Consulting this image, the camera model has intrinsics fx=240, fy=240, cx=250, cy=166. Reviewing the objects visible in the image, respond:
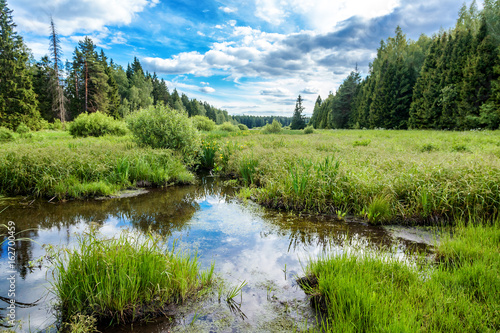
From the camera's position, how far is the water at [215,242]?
2752 millimetres

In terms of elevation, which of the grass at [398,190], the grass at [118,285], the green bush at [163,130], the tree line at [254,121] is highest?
the tree line at [254,121]

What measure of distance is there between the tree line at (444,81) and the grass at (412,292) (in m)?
25.8

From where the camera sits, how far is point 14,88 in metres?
27.0

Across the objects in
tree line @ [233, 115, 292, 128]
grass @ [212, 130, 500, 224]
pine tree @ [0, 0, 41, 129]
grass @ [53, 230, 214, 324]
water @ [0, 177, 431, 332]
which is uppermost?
tree line @ [233, 115, 292, 128]

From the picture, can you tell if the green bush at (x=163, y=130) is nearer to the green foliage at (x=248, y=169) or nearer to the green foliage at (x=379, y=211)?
the green foliage at (x=248, y=169)

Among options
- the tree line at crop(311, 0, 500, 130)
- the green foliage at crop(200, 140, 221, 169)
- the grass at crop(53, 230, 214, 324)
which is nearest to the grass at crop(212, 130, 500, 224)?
the grass at crop(53, 230, 214, 324)

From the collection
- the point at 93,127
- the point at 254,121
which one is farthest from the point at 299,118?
the point at 254,121

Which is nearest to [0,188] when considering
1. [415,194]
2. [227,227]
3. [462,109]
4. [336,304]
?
[227,227]

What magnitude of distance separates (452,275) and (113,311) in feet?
12.9

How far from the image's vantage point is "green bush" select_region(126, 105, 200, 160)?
11.3 m

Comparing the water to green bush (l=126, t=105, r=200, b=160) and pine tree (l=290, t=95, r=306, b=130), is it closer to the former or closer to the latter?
green bush (l=126, t=105, r=200, b=160)

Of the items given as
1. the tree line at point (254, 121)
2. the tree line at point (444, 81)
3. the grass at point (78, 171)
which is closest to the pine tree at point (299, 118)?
the tree line at point (444, 81)

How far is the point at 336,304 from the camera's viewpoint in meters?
2.51

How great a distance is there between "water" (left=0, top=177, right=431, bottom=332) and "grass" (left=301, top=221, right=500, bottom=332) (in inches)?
16.8
